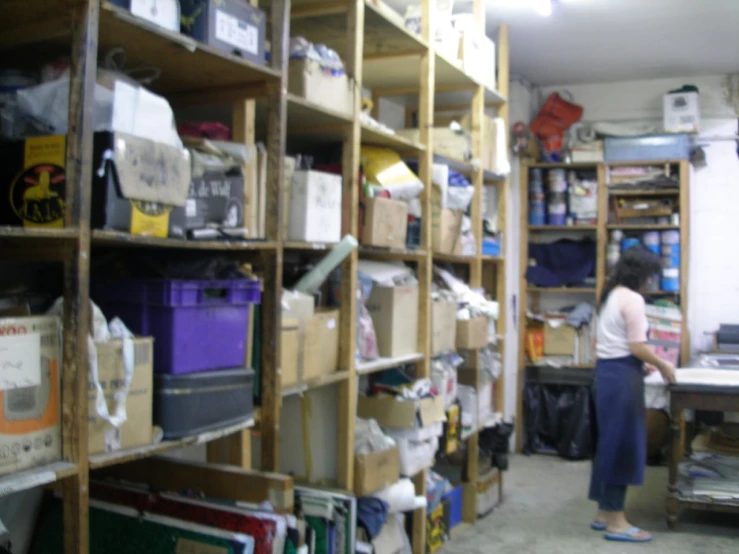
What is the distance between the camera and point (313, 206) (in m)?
2.70

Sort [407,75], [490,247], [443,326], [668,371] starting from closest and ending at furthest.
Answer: [443,326], [668,371], [407,75], [490,247]

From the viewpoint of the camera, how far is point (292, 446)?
3104mm

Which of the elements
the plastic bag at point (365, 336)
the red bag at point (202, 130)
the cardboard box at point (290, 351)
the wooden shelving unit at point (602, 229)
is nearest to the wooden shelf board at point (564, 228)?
the wooden shelving unit at point (602, 229)

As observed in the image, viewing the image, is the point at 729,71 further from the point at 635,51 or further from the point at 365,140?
the point at 365,140

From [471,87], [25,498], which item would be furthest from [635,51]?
[25,498]

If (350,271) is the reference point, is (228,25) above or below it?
above

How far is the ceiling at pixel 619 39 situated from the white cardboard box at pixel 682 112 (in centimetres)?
25

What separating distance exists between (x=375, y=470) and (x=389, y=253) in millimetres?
932

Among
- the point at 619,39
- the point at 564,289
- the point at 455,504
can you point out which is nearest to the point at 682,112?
the point at 619,39

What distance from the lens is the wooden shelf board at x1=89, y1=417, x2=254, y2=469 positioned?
1.73 meters

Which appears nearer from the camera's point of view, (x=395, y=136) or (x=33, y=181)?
(x=33, y=181)

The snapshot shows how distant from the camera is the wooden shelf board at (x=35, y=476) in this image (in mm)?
1509

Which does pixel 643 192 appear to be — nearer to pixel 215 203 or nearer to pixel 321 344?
pixel 321 344

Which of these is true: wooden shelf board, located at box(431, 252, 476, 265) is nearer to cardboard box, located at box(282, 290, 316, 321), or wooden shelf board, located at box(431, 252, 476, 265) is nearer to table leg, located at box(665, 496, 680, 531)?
cardboard box, located at box(282, 290, 316, 321)
